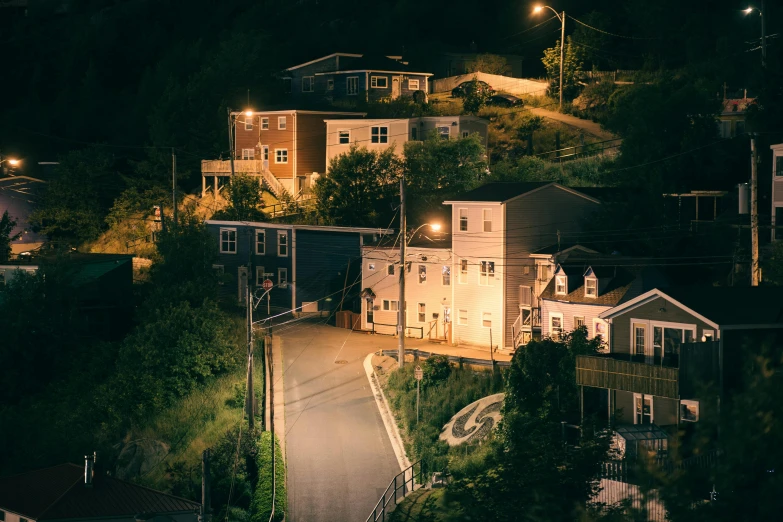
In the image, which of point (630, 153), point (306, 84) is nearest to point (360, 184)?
point (630, 153)

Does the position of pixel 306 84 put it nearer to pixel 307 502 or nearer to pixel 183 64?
A: pixel 183 64

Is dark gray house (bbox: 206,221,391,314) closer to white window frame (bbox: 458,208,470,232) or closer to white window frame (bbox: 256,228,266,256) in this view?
white window frame (bbox: 256,228,266,256)

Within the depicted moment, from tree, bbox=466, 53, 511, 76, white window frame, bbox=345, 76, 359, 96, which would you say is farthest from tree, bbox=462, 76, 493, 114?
tree, bbox=466, 53, 511, 76

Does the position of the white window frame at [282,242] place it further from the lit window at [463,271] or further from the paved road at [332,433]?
the lit window at [463,271]

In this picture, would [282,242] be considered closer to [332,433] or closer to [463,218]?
[463,218]

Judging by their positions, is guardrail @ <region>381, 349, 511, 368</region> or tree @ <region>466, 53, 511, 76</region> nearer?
guardrail @ <region>381, 349, 511, 368</region>

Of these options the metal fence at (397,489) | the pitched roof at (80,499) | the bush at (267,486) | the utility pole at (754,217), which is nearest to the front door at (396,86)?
the utility pole at (754,217)
